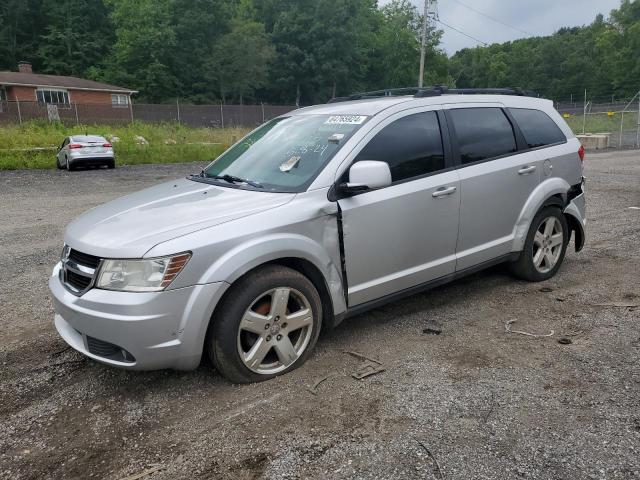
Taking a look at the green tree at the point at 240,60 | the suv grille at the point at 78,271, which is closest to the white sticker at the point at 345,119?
the suv grille at the point at 78,271

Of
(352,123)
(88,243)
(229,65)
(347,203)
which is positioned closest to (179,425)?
(88,243)

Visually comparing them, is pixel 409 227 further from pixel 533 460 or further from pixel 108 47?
pixel 108 47

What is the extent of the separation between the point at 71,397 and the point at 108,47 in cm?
6166

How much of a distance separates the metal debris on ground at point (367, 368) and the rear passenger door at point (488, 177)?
1.24m

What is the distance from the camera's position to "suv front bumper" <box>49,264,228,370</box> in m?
2.88

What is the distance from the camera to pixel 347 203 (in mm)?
3537

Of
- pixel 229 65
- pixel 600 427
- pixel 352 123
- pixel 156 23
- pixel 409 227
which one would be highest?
pixel 156 23

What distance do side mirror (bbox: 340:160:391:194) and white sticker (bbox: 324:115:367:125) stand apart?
1.81 feet

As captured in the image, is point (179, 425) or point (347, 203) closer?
point (179, 425)

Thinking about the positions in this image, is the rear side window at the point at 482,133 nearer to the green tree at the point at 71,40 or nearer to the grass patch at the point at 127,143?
the grass patch at the point at 127,143

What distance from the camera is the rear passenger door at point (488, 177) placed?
4.26 m

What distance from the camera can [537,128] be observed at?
4.98 metres

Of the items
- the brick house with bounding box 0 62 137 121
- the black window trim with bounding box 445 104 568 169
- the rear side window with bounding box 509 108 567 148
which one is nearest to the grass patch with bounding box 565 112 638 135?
the brick house with bounding box 0 62 137 121

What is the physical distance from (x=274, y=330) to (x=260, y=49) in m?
59.4
